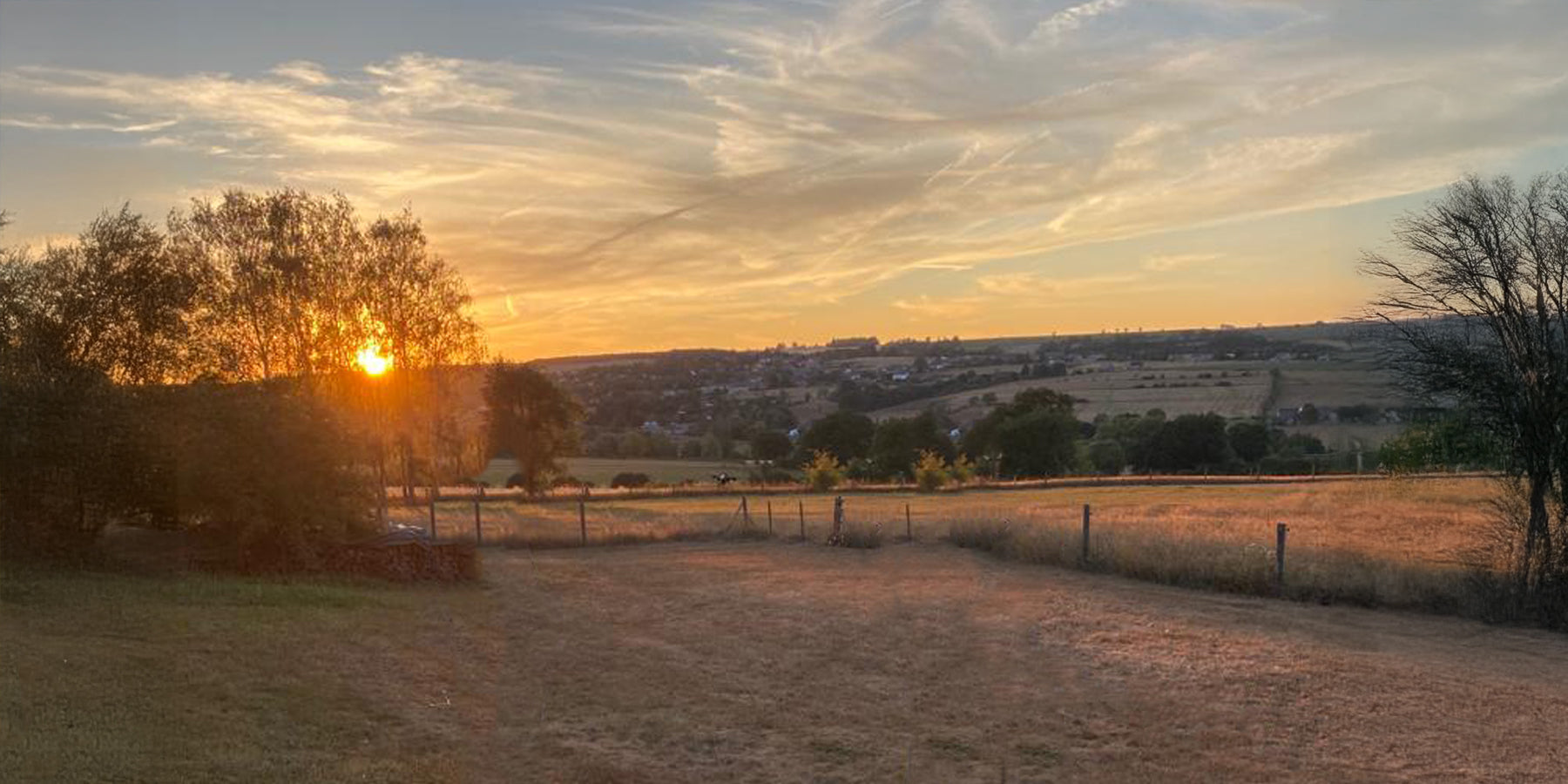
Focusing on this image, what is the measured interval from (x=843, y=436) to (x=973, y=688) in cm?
7455

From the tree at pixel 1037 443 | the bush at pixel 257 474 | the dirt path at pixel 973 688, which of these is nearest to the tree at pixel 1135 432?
the tree at pixel 1037 443

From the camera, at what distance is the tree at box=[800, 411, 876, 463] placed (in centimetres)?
8681

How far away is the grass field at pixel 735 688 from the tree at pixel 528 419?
37932 millimetres

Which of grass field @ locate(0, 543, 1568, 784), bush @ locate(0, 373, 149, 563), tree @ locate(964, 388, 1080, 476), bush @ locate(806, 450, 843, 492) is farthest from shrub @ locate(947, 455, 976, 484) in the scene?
bush @ locate(0, 373, 149, 563)

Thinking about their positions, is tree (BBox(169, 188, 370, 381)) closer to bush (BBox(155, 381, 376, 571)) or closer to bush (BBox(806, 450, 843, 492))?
bush (BBox(155, 381, 376, 571))

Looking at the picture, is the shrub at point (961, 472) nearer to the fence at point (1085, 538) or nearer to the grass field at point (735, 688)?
the fence at point (1085, 538)

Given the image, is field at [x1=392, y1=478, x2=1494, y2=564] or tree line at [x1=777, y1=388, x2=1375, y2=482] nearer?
field at [x1=392, y1=478, x2=1494, y2=564]

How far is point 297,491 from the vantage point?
746 inches

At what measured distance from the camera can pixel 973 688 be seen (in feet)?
42.4

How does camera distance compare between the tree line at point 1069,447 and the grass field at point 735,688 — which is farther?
the tree line at point 1069,447

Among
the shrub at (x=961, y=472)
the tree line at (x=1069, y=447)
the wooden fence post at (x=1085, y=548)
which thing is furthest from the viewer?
the tree line at (x=1069, y=447)

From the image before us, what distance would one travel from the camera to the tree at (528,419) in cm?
5688

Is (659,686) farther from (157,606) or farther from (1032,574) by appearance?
(1032,574)

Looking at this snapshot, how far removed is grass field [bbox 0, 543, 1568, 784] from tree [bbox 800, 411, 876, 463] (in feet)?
219
